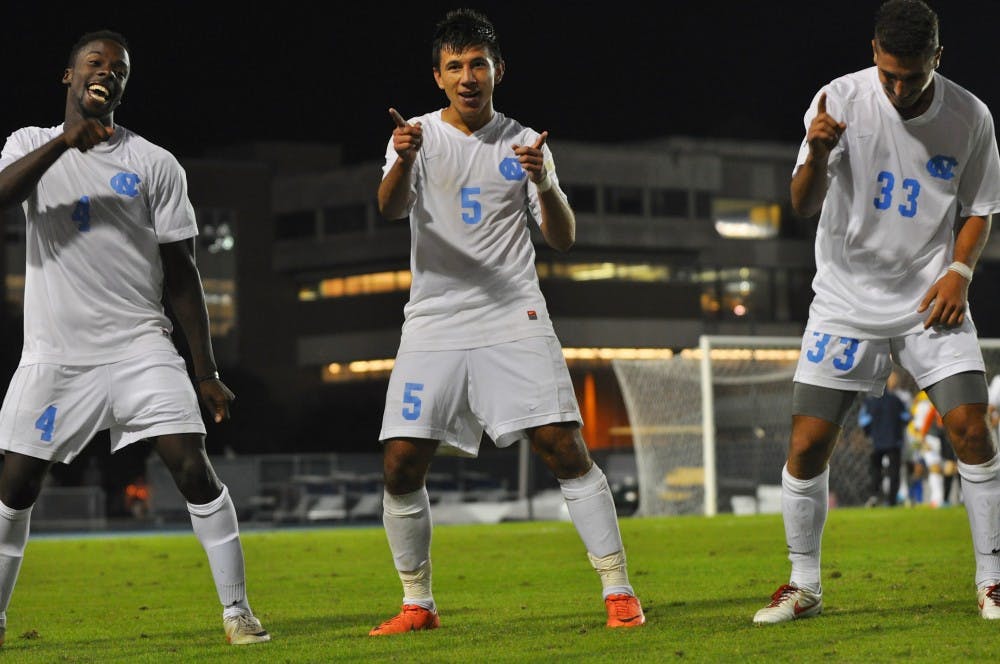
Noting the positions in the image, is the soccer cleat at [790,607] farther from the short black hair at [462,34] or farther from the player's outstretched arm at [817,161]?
the short black hair at [462,34]

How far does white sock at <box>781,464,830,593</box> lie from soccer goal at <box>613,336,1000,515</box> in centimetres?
1975

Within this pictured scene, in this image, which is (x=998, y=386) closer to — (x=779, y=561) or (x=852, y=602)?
(x=779, y=561)

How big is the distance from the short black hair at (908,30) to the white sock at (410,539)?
2.65 metres

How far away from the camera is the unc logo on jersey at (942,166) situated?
649cm

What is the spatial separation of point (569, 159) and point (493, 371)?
7611cm

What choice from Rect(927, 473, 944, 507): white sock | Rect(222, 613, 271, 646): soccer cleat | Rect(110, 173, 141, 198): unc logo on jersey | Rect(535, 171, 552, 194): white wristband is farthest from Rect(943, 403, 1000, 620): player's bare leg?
Rect(927, 473, 944, 507): white sock

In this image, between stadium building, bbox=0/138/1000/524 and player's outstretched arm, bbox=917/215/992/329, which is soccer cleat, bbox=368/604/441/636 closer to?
player's outstretched arm, bbox=917/215/992/329

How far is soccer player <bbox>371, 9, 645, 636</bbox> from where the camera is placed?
6.59 meters

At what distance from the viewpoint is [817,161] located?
6242mm

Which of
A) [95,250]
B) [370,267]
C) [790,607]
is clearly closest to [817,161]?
[790,607]

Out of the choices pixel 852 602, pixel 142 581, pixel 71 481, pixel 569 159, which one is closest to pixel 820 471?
pixel 852 602

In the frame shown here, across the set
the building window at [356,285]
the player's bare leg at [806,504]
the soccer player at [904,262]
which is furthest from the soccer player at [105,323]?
the building window at [356,285]

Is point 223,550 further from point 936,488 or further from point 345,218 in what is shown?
point 345,218

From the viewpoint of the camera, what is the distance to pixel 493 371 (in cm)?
664
